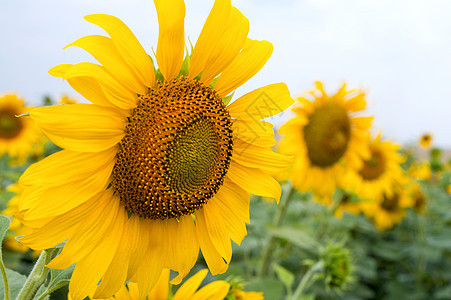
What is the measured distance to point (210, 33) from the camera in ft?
3.95

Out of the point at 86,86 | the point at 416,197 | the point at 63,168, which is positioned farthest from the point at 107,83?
the point at 416,197

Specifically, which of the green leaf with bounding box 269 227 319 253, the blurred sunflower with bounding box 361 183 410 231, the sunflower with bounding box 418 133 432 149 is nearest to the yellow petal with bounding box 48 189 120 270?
the green leaf with bounding box 269 227 319 253

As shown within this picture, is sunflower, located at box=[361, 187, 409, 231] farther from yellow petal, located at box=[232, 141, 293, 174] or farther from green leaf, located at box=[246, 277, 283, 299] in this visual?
yellow petal, located at box=[232, 141, 293, 174]

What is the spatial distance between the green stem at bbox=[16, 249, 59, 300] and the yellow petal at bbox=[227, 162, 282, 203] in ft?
1.87

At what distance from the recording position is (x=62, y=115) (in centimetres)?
100

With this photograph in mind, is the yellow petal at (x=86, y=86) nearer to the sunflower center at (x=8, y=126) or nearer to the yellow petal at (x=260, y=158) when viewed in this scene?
the yellow petal at (x=260, y=158)

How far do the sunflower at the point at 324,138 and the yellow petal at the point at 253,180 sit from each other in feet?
6.80

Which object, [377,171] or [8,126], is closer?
[377,171]

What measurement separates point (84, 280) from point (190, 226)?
0.35 meters

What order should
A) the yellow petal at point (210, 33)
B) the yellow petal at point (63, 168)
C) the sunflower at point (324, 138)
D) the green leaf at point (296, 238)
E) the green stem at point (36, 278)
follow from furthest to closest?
the sunflower at point (324, 138) < the green leaf at point (296, 238) < the yellow petal at point (210, 33) < the green stem at point (36, 278) < the yellow petal at point (63, 168)

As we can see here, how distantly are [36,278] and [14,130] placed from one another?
5025mm

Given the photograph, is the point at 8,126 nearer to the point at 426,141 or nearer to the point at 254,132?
the point at 254,132

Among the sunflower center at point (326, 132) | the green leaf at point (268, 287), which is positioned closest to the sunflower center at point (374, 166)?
the sunflower center at point (326, 132)

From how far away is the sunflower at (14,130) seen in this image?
5.30m
